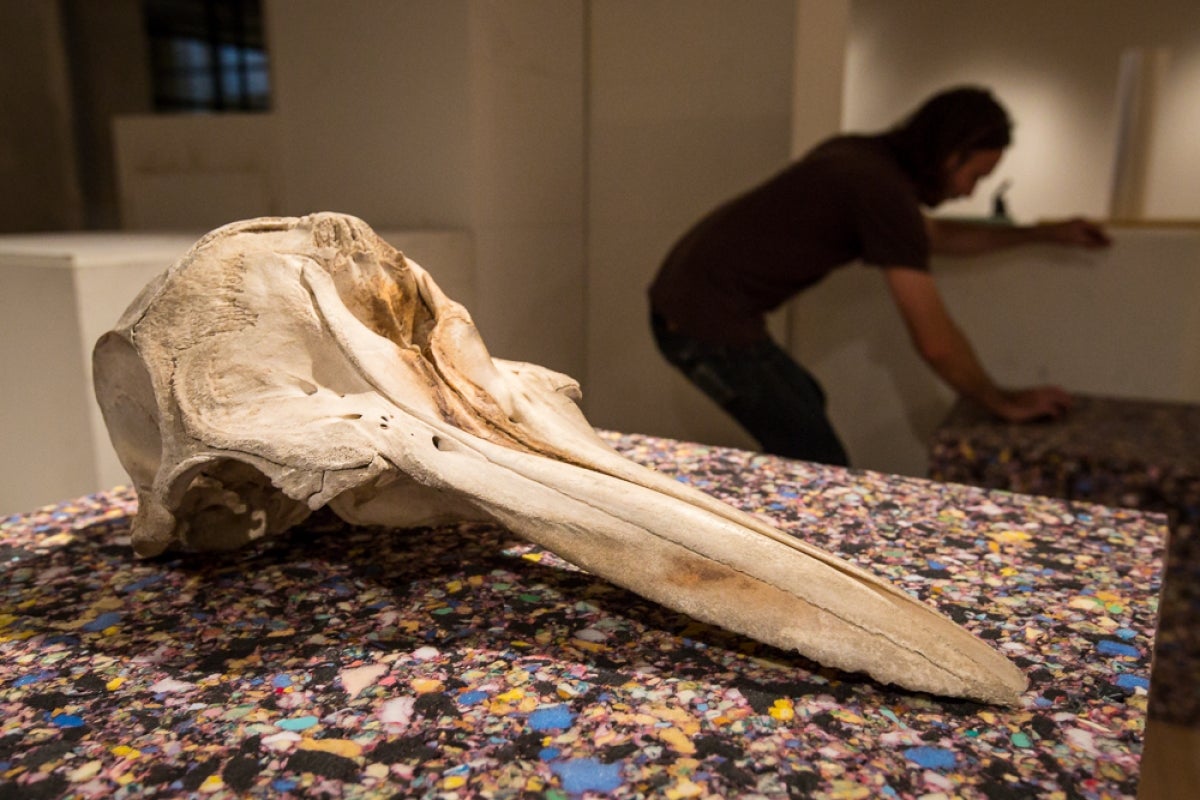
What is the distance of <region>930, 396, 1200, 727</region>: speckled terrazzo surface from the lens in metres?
2.54

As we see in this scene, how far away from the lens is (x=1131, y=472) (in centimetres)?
259

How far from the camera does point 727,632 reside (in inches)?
49.0

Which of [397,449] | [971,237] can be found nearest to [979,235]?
[971,237]

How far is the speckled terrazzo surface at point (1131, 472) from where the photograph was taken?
254 centimetres

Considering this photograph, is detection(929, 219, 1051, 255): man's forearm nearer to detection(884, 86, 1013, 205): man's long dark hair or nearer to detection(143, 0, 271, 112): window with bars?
detection(884, 86, 1013, 205): man's long dark hair

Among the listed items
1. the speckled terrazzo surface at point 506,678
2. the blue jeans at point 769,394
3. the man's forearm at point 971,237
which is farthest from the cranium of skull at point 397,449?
the man's forearm at point 971,237

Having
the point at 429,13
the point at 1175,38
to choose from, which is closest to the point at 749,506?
the point at 429,13

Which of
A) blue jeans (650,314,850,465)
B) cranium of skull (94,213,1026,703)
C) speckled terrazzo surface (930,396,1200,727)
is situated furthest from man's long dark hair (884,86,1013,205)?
cranium of skull (94,213,1026,703)

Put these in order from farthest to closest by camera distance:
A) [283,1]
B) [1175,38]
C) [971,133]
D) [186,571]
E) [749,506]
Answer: [1175,38] < [283,1] < [971,133] < [749,506] < [186,571]

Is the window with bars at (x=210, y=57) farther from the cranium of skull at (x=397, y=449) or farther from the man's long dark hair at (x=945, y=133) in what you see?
the cranium of skull at (x=397, y=449)

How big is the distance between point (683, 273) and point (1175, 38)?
20.2ft

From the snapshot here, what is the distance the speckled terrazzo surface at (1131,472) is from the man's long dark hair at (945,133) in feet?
2.70

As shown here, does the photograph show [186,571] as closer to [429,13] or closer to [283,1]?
[429,13]

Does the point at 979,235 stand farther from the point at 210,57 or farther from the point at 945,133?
the point at 210,57
